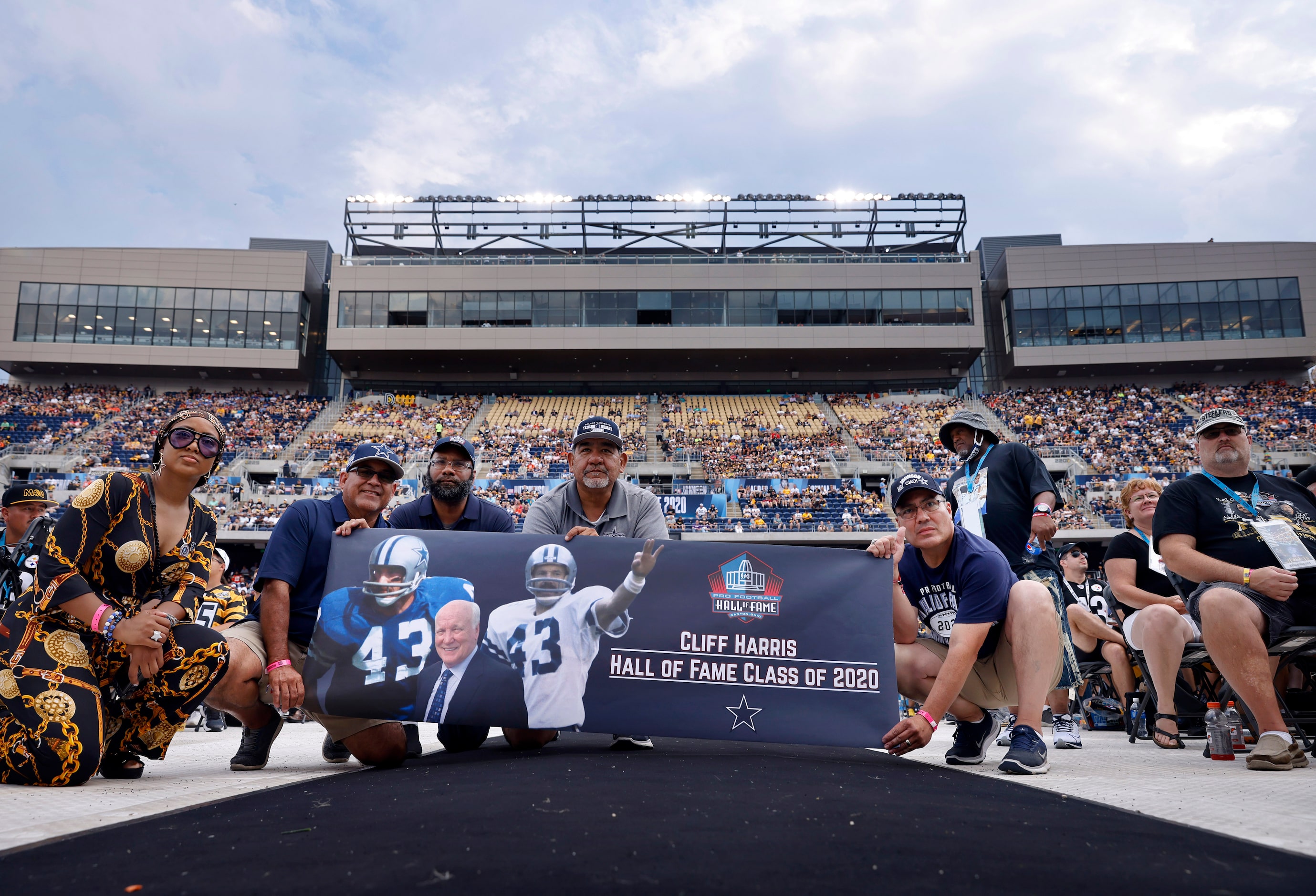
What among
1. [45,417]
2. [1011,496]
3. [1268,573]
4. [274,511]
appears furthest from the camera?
[45,417]

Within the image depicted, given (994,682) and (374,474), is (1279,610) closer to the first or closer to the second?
(994,682)

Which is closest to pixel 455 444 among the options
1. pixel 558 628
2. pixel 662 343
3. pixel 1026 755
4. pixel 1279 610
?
pixel 558 628

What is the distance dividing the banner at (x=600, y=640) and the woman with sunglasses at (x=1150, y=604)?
1.72m

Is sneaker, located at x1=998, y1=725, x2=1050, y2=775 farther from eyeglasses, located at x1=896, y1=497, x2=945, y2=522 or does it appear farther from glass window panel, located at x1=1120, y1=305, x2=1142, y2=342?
glass window panel, located at x1=1120, y1=305, x2=1142, y2=342

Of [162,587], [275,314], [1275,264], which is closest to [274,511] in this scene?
[275,314]

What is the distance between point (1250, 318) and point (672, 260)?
28038 mm

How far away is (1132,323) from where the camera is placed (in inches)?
1437

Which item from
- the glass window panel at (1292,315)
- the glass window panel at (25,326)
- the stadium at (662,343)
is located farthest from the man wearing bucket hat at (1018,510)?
the glass window panel at (25,326)

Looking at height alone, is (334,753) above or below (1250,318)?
below

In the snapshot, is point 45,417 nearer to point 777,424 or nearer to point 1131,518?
point 777,424

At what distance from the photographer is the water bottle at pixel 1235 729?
12.0ft

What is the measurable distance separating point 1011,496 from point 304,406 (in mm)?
37574

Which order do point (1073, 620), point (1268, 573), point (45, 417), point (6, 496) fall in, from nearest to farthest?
point (1268, 573)
point (6, 496)
point (1073, 620)
point (45, 417)

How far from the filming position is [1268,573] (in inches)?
128
